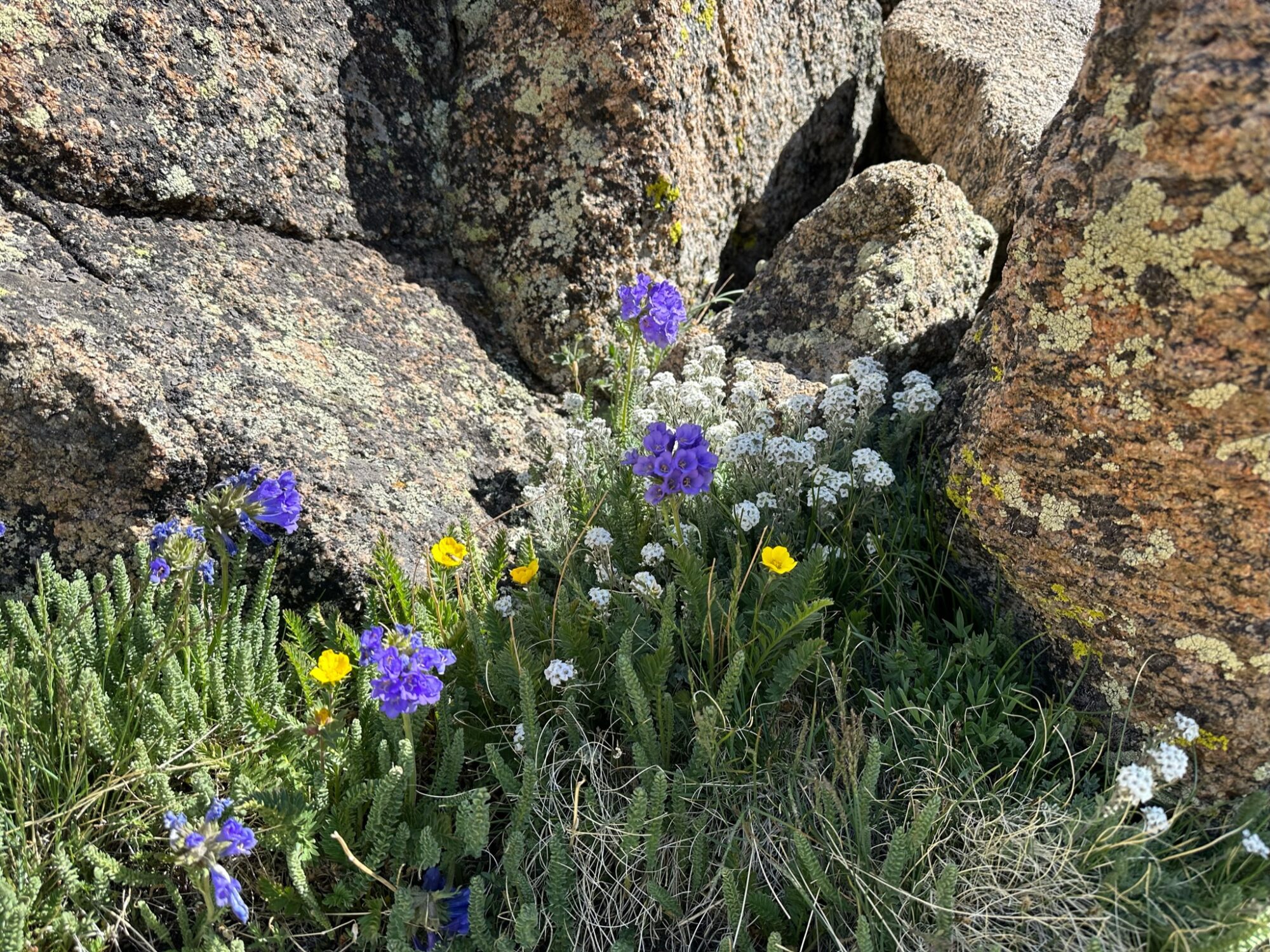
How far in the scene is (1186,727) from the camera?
2334 millimetres

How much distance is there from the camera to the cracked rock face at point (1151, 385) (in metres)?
2.09

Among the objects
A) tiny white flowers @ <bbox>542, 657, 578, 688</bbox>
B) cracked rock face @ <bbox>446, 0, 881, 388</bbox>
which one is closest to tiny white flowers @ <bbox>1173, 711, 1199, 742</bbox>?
tiny white flowers @ <bbox>542, 657, 578, 688</bbox>

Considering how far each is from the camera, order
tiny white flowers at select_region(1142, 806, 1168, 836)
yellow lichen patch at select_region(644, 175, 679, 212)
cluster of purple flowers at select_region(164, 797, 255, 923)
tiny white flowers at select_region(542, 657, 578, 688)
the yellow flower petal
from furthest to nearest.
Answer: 1. yellow lichen patch at select_region(644, 175, 679, 212)
2. the yellow flower petal
3. tiny white flowers at select_region(542, 657, 578, 688)
4. tiny white flowers at select_region(1142, 806, 1168, 836)
5. cluster of purple flowers at select_region(164, 797, 255, 923)

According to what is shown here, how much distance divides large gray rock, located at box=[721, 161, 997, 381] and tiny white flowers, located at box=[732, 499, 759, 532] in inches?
41.5

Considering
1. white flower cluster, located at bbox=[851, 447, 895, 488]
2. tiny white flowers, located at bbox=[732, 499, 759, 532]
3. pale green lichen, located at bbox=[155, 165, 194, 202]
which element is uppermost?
pale green lichen, located at bbox=[155, 165, 194, 202]

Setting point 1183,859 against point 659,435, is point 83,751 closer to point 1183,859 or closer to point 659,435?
point 659,435

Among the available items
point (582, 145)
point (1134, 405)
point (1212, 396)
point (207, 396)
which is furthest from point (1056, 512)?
point (207, 396)

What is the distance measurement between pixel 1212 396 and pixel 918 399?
1078mm

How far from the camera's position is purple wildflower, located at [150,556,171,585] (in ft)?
8.93

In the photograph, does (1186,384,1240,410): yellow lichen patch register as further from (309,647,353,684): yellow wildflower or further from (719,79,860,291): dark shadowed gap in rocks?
(719,79,860,291): dark shadowed gap in rocks

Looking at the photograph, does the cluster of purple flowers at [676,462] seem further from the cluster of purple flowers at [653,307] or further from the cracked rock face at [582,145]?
the cracked rock face at [582,145]

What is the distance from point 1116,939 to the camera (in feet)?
7.22

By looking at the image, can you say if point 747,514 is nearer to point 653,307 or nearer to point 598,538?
point 598,538

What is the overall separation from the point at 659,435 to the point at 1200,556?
4.50 ft
